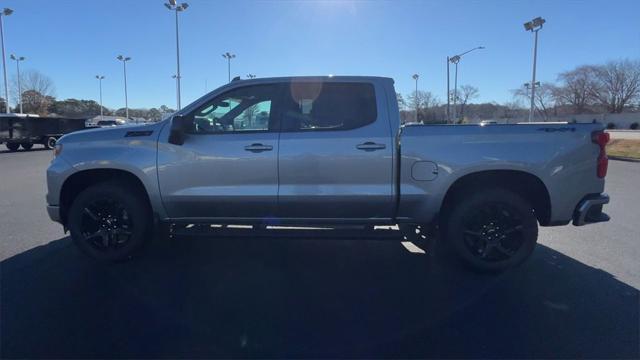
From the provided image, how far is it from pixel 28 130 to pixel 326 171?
90.4ft

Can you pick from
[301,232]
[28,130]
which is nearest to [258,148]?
[301,232]

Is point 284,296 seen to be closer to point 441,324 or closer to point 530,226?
→ point 441,324

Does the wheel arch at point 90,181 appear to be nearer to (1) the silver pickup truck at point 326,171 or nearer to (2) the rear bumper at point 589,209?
(1) the silver pickup truck at point 326,171

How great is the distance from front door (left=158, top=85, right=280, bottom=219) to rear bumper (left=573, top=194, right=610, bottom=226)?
122 inches

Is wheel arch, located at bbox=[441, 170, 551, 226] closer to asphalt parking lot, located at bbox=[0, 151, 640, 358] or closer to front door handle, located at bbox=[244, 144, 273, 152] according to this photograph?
asphalt parking lot, located at bbox=[0, 151, 640, 358]

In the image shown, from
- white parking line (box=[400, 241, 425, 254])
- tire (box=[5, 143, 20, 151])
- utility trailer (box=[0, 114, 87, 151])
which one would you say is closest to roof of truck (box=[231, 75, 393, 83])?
white parking line (box=[400, 241, 425, 254])

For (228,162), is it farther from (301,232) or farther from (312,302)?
(312,302)

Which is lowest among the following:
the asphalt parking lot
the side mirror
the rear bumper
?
the asphalt parking lot

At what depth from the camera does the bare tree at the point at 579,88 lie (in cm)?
9338

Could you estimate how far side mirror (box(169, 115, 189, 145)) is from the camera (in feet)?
15.5

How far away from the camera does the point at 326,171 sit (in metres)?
4.68

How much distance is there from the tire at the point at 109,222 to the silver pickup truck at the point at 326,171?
0.04 ft

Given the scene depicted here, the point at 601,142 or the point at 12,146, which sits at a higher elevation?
the point at 601,142

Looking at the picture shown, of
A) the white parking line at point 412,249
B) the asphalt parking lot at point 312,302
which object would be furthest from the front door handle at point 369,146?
the white parking line at point 412,249
